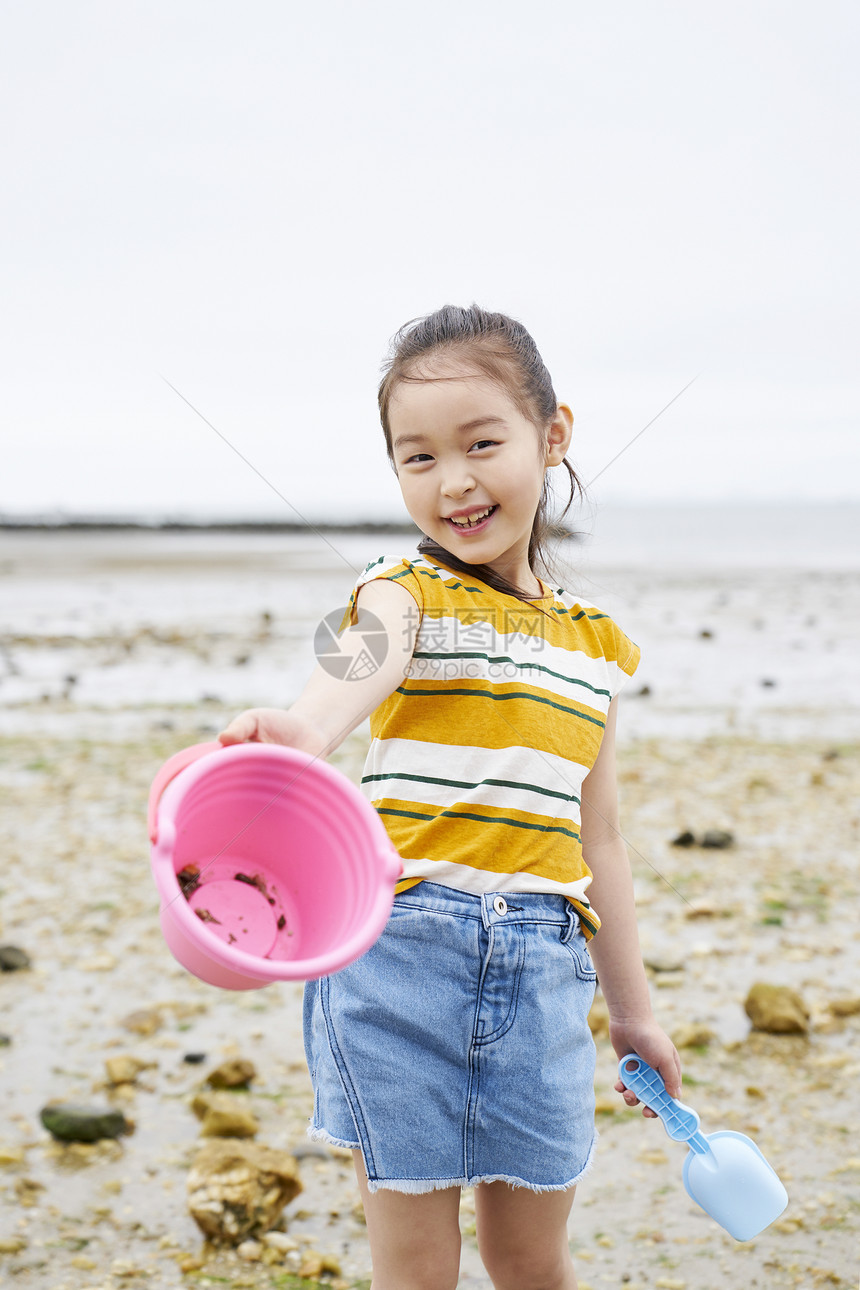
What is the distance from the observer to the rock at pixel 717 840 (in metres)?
5.09

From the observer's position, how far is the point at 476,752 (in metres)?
1.80

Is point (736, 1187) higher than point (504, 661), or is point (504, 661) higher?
point (504, 661)

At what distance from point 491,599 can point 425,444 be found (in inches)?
11.8

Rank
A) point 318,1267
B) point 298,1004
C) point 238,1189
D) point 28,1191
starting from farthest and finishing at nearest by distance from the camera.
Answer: point 298,1004
point 28,1191
point 238,1189
point 318,1267

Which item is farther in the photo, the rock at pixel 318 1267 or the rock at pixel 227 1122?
the rock at pixel 227 1122

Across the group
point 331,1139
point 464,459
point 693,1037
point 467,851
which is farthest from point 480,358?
point 693,1037

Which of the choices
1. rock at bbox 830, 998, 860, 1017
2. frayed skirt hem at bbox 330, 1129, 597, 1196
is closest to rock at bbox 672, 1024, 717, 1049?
rock at bbox 830, 998, 860, 1017

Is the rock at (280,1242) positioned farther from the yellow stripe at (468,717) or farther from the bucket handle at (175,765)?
the bucket handle at (175,765)

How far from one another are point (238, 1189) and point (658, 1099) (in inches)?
45.0

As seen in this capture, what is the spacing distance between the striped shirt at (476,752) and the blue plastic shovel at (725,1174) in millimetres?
403

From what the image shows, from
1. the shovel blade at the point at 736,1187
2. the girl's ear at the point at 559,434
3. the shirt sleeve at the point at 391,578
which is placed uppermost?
the girl's ear at the point at 559,434

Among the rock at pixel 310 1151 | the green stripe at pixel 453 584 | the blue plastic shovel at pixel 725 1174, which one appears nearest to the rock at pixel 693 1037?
the rock at pixel 310 1151

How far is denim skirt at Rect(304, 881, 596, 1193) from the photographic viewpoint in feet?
5.53

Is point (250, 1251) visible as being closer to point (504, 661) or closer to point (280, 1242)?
point (280, 1242)
